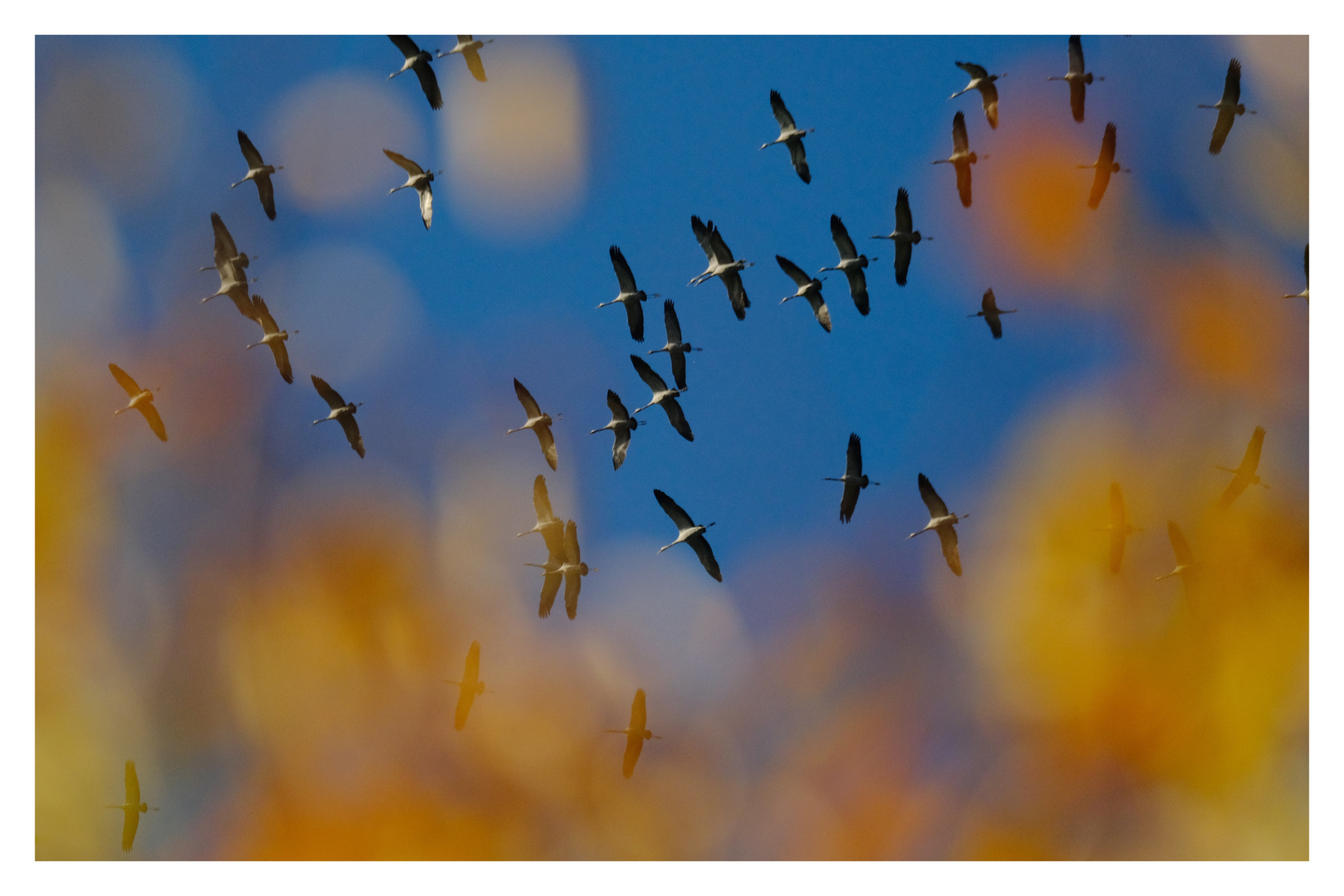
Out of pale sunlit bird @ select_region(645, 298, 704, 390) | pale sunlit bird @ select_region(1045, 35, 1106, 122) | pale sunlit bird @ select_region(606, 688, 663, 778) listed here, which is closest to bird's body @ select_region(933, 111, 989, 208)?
pale sunlit bird @ select_region(1045, 35, 1106, 122)

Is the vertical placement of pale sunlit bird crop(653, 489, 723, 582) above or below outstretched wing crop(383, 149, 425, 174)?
below

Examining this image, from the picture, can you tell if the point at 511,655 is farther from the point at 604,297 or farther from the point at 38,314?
the point at 38,314

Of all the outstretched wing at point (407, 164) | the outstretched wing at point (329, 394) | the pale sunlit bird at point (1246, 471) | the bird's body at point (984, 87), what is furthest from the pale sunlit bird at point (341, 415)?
the pale sunlit bird at point (1246, 471)

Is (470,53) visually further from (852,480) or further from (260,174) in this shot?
(852,480)

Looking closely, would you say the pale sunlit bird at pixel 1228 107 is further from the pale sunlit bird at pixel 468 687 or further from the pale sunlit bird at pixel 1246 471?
the pale sunlit bird at pixel 468 687

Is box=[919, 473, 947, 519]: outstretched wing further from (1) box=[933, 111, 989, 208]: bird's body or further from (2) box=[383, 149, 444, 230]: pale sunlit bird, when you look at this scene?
(2) box=[383, 149, 444, 230]: pale sunlit bird

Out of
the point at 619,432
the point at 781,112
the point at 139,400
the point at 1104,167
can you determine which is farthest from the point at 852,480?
the point at 139,400

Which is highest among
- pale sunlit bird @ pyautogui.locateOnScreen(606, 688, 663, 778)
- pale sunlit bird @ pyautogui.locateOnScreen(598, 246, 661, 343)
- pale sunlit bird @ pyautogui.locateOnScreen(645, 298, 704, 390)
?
pale sunlit bird @ pyautogui.locateOnScreen(598, 246, 661, 343)
